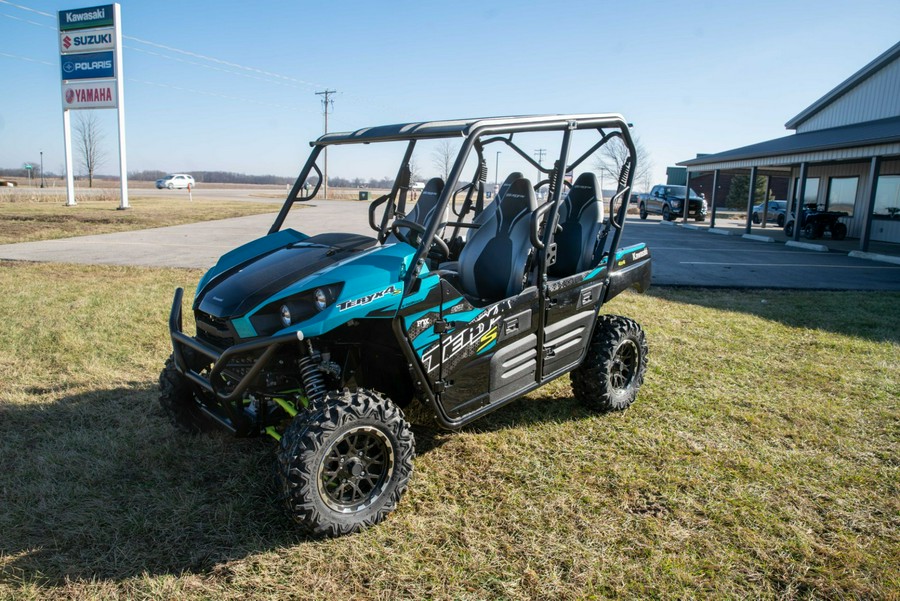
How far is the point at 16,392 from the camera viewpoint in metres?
4.61

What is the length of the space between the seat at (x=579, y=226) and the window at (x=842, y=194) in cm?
2125

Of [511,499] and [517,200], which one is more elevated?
[517,200]

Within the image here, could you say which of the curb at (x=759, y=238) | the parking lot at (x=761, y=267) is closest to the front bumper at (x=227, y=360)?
the parking lot at (x=761, y=267)

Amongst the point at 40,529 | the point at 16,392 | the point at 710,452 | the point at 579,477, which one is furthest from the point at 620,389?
the point at 16,392

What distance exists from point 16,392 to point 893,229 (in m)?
22.5

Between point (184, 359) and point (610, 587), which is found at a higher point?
point (184, 359)

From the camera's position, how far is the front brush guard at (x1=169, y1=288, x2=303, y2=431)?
2.80 meters

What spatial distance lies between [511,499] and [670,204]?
2952cm

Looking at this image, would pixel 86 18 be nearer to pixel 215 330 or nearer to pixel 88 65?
pixel 88 65

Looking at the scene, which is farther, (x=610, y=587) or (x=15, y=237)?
(x=15, y=237)

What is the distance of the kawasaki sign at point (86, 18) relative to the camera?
921 inches

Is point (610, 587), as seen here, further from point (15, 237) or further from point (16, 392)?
point (15, 237)

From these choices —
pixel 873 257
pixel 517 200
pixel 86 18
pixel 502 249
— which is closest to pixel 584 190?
pixel 517 200

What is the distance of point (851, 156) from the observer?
16.4 meters
